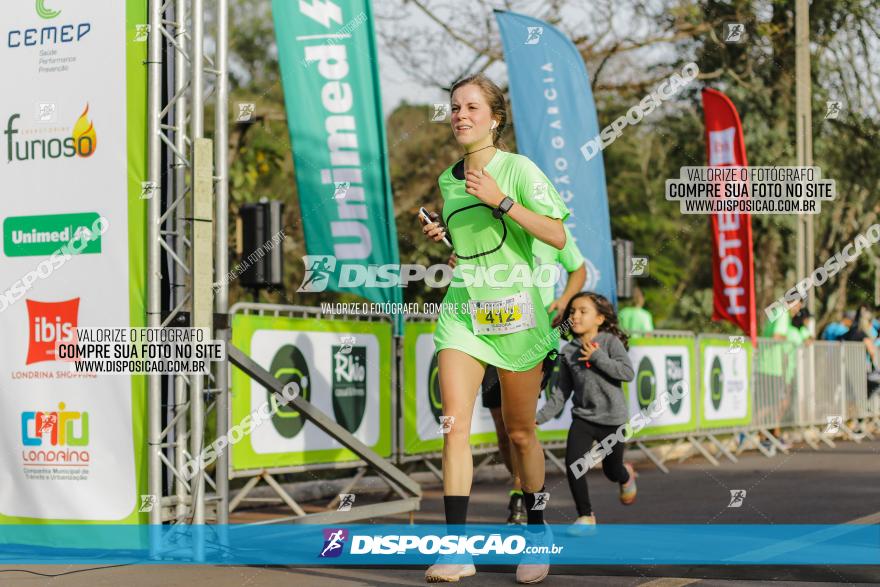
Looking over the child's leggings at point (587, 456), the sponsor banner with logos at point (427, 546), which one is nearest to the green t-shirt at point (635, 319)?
the child's leggings at point (587, 456)

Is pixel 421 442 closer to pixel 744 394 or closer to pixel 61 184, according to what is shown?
pixel 61 184

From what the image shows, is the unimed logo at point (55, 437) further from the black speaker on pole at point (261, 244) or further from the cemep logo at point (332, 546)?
the black speaker on pole at point (261, 244)

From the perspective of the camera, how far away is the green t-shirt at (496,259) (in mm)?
5984

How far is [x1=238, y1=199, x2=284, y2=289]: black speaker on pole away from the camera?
39.0ft

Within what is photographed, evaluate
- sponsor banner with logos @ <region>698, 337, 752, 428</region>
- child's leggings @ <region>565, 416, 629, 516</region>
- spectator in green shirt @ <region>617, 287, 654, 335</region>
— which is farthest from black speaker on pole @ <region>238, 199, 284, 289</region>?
sponsor banner with logos @ <region>698, 337, 752, 428</region>

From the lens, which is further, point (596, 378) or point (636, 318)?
point (636, 318)

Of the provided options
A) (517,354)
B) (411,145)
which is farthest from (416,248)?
(517,354)

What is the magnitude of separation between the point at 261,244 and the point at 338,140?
1.79 metres

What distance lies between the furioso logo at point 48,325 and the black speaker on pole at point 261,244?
402cm

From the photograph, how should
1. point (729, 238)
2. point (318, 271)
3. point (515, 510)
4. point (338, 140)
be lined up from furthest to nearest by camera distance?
1. point (729, 238)
2. point (338, 140)
3. point (318, 271)
4. point (515, 510)

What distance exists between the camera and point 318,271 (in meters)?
11.0

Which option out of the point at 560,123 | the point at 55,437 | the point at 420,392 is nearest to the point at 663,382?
the point at 560,123

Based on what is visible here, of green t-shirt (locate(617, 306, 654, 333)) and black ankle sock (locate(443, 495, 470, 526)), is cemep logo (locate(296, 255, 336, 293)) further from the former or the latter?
green t-shirt (locate(617, 306, 654, 333))

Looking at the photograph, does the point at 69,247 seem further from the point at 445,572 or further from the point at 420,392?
the point at 420,392
